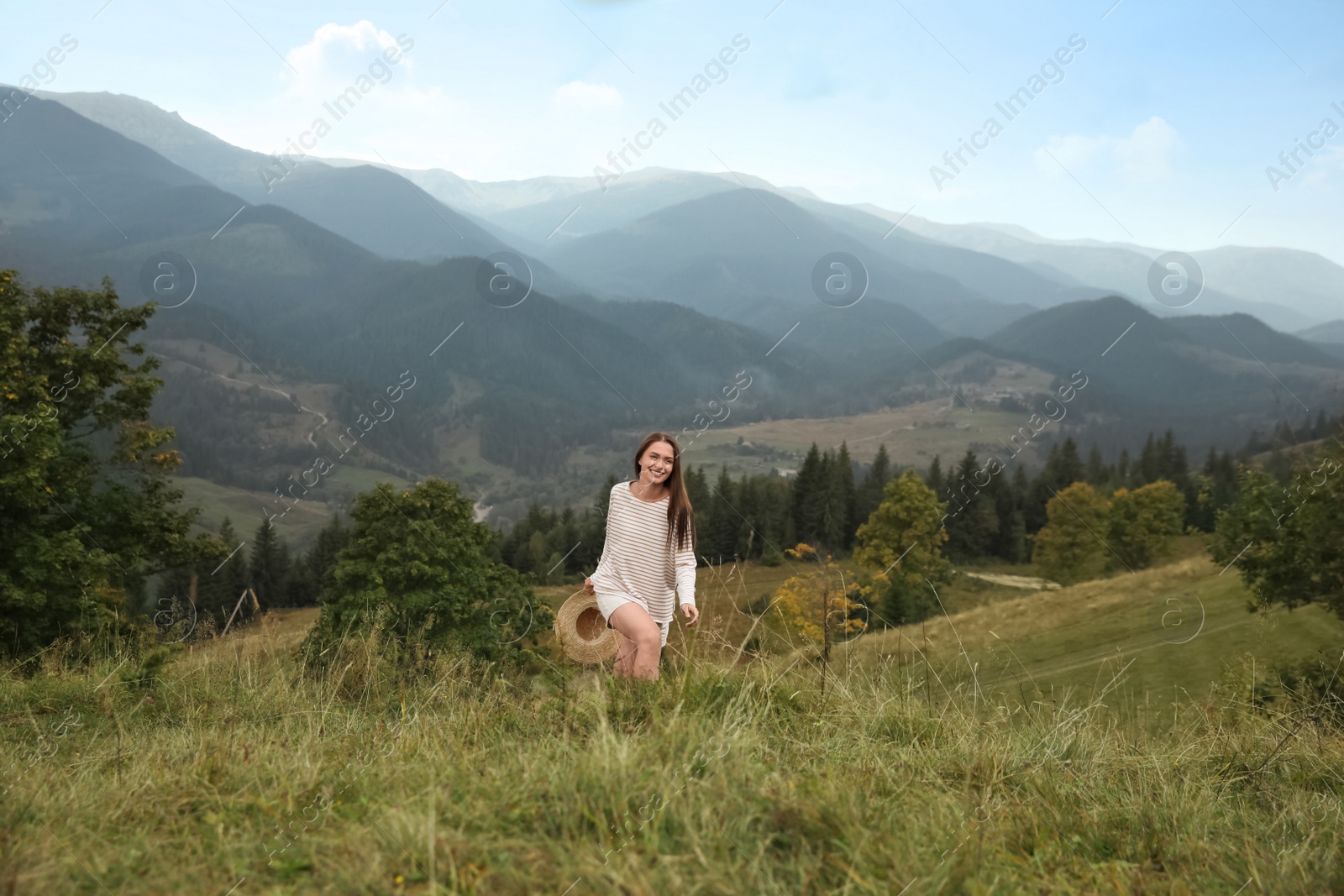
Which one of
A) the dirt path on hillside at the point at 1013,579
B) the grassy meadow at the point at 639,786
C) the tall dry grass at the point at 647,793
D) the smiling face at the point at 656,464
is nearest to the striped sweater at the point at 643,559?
the smiling face at the point at 656,464

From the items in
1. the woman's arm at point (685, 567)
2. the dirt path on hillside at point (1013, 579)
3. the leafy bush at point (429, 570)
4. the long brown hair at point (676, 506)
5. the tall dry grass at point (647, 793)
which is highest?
the long brown hair at point (676, 506)

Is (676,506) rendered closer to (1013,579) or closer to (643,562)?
(643,562)

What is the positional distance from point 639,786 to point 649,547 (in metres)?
2.56

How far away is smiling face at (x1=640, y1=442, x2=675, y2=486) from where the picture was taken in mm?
5676

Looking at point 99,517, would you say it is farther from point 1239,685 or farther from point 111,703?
point 1239,685

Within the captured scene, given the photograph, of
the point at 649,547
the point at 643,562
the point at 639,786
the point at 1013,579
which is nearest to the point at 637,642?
the point at 643,562

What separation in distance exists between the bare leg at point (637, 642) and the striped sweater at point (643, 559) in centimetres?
14

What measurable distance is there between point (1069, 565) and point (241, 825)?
7629 centimetres

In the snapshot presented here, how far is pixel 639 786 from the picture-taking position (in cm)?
321

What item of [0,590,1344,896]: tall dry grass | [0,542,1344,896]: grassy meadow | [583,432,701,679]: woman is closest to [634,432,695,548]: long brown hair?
[583,432,701,679]: woman

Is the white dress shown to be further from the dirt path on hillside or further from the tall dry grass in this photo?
the dirt path on hillside

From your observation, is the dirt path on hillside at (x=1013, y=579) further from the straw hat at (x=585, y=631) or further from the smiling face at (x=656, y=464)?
the smiling face at (x=656, y=464)

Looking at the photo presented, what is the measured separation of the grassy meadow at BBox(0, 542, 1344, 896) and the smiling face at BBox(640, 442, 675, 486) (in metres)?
0.86

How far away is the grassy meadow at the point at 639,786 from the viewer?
9.25 feet
